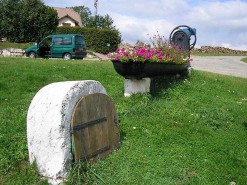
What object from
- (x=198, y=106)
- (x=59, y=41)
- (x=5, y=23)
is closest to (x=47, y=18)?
(x=5, y=23)

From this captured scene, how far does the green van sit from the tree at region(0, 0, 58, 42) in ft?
39.1

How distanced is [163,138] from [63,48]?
15720 mm

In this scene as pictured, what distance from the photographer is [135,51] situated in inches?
252

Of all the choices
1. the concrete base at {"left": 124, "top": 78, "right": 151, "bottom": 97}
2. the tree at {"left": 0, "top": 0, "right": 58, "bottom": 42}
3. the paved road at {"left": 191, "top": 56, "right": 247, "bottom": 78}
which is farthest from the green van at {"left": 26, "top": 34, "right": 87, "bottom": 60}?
the concrete base at {"left": 124, "top": 78, "right": 151, "bottom": 97}

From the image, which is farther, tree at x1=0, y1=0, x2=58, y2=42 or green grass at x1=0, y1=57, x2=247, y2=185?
tree at x1=0, y1=0, x2=58, y2=42

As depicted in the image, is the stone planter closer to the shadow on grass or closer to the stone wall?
the shadow on grass

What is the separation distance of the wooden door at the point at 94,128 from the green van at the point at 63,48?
1544cm

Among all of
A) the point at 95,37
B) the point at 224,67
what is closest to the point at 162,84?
the point at 224,67

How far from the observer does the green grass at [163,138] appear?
11.9ft

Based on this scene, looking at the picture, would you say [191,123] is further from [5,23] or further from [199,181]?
[5,23]

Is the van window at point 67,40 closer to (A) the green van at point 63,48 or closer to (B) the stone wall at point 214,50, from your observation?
(A) the green van at point 63,48

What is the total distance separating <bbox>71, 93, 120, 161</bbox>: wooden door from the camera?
3.46 metres

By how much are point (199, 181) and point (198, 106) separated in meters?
3.05

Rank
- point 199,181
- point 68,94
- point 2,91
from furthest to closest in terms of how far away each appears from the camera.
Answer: point 2,91, point 199,181, point 68,94
